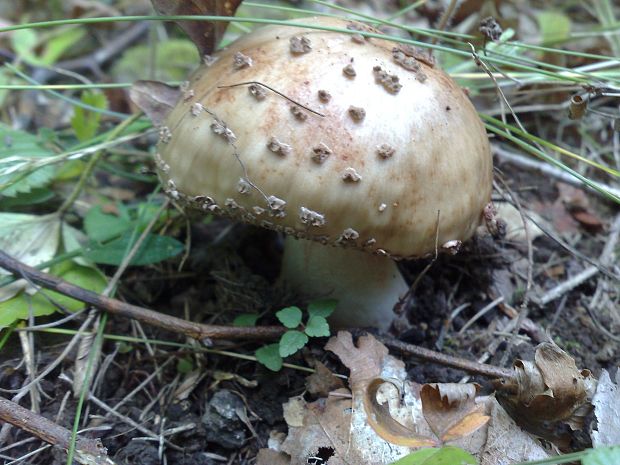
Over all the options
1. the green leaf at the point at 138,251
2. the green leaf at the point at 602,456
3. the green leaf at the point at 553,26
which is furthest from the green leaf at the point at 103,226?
the green leaf at the point at 553,26

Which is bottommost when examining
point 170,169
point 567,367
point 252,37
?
point 567,367

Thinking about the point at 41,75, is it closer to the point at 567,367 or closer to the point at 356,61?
the point at 356,61

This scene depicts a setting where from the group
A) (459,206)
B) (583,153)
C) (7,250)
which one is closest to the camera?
(459,206)

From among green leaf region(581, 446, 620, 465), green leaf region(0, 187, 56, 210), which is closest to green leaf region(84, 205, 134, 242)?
green leaf region(0, 187, 56, 210)

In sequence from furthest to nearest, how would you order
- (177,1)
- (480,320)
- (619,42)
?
(619,42), (480,320), (177,1)

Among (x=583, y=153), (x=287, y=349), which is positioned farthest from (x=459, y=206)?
(x=583, y=153)

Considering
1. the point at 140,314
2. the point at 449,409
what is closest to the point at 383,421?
the point at 449,409

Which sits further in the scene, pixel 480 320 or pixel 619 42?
pixel 619 42

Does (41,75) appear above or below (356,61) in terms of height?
below
